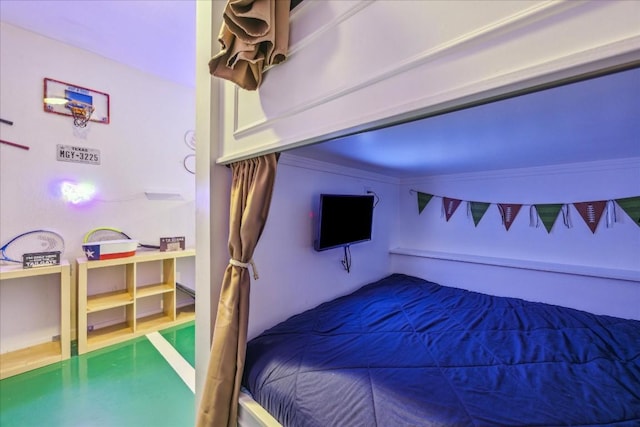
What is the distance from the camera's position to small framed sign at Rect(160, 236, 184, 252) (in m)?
2.89

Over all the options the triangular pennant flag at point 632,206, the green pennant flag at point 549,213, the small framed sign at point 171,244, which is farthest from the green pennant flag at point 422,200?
the small framed sign at point 171,244

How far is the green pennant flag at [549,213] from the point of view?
83.4 inches

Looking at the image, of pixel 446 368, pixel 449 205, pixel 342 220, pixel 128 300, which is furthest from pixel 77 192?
pixel 449 205

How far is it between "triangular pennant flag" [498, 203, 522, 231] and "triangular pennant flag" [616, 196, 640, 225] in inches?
23.7

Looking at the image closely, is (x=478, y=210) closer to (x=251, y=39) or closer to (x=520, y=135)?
(x=520, y=135)

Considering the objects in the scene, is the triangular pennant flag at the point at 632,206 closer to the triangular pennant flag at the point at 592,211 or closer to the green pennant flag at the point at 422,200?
the triangular pennant flag at the point at 592,211

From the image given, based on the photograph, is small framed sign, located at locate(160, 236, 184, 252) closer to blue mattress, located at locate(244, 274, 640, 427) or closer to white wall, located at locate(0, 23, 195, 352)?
white wall, located at locate(0, 23, 195, 352)

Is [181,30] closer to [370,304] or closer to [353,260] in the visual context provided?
[353,260]

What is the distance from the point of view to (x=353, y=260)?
2.30 metres

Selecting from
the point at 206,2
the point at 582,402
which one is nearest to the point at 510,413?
the point at 582,402

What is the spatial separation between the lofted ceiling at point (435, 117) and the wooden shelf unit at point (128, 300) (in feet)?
6.74

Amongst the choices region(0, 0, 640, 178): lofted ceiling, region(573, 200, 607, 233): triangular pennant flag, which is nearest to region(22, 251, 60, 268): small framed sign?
region(0, 0, 640, 178): lofted ceiling

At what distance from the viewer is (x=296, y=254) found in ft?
5.73

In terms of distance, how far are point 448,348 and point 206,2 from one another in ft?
7.38
